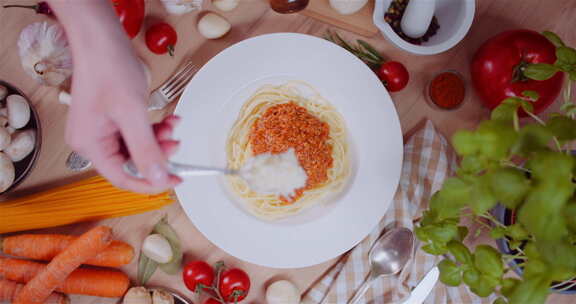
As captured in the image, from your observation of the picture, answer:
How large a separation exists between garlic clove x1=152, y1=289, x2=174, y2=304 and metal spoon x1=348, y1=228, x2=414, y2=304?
622 millimetres

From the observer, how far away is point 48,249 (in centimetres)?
143

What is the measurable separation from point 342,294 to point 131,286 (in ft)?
2.38

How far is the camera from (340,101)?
146cm

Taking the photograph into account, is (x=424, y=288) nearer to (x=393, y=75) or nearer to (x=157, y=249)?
(x=393, y=75)

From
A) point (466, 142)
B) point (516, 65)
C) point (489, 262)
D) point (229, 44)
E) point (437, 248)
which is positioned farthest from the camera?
point (229, 44)

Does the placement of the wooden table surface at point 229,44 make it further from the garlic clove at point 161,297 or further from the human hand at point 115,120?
the human hand at point 115,120

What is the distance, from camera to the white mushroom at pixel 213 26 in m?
1.46

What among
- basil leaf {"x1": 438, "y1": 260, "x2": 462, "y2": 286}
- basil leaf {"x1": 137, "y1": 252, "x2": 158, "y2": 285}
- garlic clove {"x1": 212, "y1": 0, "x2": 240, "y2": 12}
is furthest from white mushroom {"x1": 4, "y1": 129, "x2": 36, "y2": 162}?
basil leaf {"x1": 438, "y1": 260, "x2": 462, "y2": 286}

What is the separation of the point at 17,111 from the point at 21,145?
108 mm

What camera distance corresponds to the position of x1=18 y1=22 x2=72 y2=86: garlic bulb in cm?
137

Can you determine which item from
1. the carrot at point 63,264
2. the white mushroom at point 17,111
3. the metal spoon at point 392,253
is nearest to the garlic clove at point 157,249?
the carrot at point 63,264

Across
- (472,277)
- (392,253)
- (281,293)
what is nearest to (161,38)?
(281,293)

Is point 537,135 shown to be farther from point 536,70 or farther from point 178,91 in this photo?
point 178,91

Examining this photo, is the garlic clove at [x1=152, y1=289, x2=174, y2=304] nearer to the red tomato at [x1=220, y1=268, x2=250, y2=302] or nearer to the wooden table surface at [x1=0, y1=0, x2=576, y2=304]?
the wooden table surface at [x1=0, y1=0, x2=576, y2=304]
